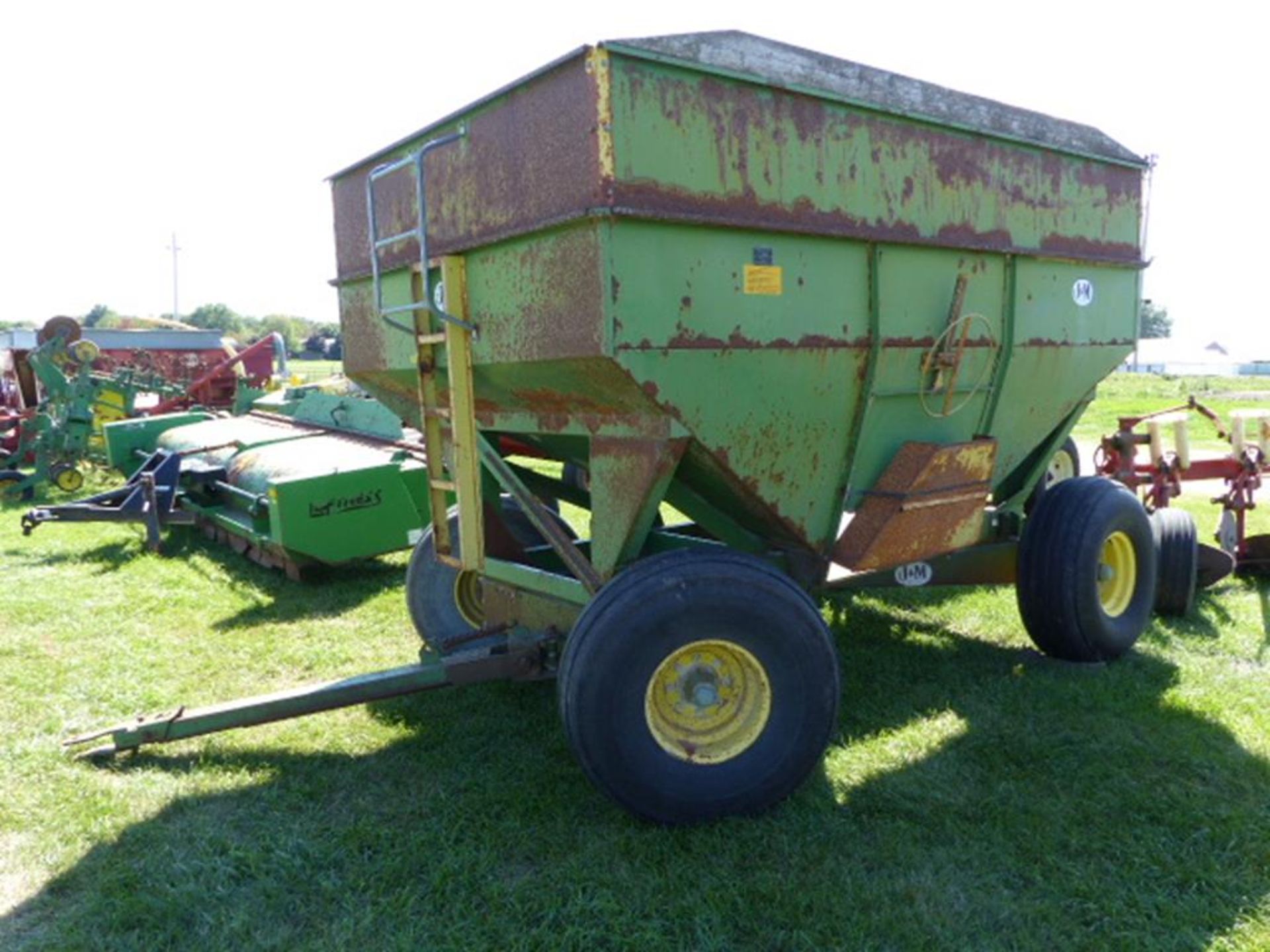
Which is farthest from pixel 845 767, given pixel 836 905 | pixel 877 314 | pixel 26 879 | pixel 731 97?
pixel 26 879

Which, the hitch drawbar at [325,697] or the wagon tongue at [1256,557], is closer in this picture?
the hitch drawbar at [325,697]

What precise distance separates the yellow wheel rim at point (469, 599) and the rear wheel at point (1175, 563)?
354cm

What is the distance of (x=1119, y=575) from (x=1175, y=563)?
2.55 feet

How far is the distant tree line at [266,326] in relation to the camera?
63.9 m

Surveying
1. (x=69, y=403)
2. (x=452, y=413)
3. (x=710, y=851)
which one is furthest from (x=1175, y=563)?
(x=69, y=403)

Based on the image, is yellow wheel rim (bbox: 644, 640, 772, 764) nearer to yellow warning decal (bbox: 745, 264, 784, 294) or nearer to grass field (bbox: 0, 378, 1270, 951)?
grass field (bbox: 0, 378, 1270, 951)

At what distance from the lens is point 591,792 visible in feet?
11.1

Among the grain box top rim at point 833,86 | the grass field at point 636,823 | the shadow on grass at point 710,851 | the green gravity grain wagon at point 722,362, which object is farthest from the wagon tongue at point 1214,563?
the grain box top rim at point 833,86

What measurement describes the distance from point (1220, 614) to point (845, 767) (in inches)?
118

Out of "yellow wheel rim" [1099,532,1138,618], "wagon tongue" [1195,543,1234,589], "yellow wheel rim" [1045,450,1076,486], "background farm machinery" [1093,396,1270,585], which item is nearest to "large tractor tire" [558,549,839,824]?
"yellow wheel rim" [1099,532,1138,618]

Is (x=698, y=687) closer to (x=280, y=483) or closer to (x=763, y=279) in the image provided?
(x=763, y=279)

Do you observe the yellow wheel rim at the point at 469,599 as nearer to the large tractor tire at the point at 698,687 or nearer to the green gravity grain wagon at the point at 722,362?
the green gravity grain wagon at the point at 722,362

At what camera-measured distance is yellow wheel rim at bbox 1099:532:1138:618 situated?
464 centimetres

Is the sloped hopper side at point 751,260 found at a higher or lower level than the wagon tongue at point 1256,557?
higher
